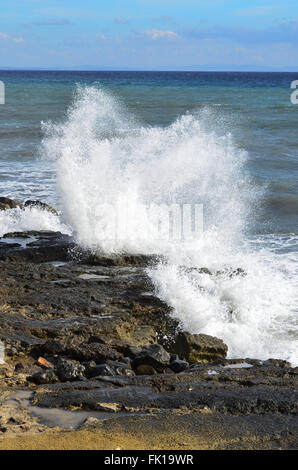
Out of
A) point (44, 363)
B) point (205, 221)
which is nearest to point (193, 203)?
point (205, 221)

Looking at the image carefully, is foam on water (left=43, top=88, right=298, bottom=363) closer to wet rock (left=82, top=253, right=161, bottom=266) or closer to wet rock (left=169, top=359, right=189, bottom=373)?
wet rock (left=82, top=253, right=161, bottom=266)

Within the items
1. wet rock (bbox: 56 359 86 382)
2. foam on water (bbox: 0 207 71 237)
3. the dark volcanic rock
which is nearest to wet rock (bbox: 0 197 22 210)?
foam on water (bbox: 0 207 71 237)

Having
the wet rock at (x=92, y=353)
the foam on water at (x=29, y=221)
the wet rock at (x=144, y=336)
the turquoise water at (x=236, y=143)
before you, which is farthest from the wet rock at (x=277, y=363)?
the turquoise water at (x=236, y=143)

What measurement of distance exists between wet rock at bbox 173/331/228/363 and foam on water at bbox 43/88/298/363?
0.38m

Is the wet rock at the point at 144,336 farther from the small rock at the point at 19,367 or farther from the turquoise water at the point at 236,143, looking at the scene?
the turquoise water at the point at 236,143

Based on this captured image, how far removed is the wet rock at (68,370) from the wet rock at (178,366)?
916 millimetres

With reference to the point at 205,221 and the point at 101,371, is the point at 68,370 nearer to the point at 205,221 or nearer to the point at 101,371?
the point at 101,371

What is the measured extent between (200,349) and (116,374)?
52.0 inches

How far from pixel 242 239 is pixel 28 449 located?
804cm

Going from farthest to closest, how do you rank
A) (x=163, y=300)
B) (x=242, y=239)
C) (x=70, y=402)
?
(x=242, y=239)
(x=163, y=300)
(x=70, y=402)

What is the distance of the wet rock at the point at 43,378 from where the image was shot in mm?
5699

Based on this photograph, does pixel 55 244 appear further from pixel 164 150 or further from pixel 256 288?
pixel 164 150

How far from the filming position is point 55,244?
970cm

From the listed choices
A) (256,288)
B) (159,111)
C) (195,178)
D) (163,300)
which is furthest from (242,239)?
(159,111)
